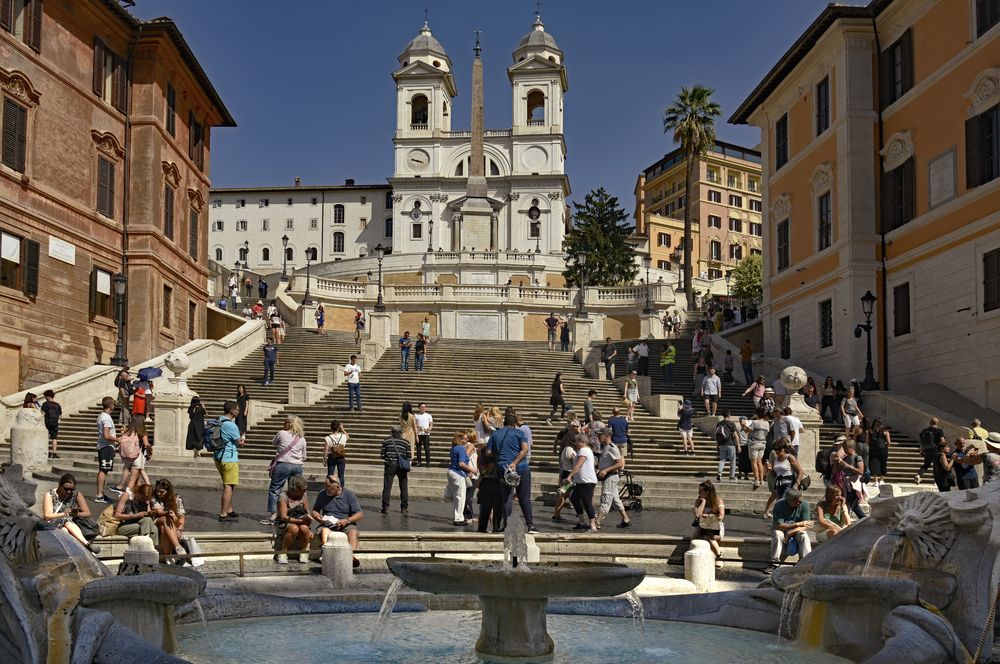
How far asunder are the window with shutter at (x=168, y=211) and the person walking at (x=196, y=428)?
15.3 metres

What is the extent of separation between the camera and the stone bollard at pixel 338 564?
11.1 m

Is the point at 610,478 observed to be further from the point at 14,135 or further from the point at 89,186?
the point at 89,186

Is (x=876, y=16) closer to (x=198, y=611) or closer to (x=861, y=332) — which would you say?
(x=861, y=332)

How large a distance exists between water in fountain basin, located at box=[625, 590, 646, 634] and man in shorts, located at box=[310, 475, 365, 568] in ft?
12.6

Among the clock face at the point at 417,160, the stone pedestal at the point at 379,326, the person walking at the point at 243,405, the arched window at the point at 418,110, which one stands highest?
the arched window at the point at 418,110

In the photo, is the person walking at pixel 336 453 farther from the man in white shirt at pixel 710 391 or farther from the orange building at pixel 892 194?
the orange building at pixel 892 194

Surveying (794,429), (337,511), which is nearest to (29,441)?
(337,511)

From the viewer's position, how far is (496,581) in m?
7.33

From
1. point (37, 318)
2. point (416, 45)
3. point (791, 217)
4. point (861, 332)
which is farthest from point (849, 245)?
point (416, 45)

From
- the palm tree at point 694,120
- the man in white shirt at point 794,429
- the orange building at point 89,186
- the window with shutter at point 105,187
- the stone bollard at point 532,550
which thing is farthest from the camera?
the palm tree at point 694,120

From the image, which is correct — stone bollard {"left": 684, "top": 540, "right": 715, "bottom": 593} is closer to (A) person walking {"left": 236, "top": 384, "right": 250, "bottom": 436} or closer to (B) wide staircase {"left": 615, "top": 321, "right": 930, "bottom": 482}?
(B) wide staircase {"left": 615, "top": 321, "right": 930, "bottom": 482}

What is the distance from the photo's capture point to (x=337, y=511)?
12.7 metres

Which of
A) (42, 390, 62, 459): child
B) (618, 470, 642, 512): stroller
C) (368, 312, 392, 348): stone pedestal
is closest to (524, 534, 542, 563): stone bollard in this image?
(618, 470, 642, 512): stroller

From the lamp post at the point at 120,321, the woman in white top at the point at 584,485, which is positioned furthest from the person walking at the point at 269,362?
the woman in white top at the point at 584,485
